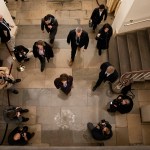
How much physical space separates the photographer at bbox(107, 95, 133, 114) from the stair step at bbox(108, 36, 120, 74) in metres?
1.50

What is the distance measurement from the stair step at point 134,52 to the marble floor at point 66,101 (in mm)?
882

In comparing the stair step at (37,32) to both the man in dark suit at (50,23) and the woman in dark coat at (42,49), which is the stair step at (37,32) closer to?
the man in dark suit at (50,23)

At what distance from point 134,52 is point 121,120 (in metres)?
2.39

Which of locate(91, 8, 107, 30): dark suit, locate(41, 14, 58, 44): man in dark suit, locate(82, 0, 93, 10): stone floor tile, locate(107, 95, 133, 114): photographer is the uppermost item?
locate(82, 0, 93, 10): stone floor tile

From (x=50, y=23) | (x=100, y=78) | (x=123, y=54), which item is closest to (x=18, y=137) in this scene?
(x=100, y=78)

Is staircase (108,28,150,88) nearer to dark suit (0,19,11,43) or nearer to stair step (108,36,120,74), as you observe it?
stair step (108,36,120,74)

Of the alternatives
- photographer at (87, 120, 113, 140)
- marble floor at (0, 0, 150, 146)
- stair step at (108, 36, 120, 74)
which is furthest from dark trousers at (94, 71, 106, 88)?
photographer at (87, 120, 113, 140)

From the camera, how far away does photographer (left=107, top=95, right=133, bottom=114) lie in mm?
7254

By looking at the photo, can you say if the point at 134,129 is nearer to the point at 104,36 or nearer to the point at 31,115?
the point at 104,36

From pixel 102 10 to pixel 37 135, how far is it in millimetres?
4559

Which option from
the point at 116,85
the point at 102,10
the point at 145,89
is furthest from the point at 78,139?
the point at 102,10

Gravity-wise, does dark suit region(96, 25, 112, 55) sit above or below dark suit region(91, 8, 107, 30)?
below

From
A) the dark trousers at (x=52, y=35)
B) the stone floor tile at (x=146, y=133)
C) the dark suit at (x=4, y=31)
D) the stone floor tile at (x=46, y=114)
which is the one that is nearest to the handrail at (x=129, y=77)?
the stone floor tile at (x=146, y=133)

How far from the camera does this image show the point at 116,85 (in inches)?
320
